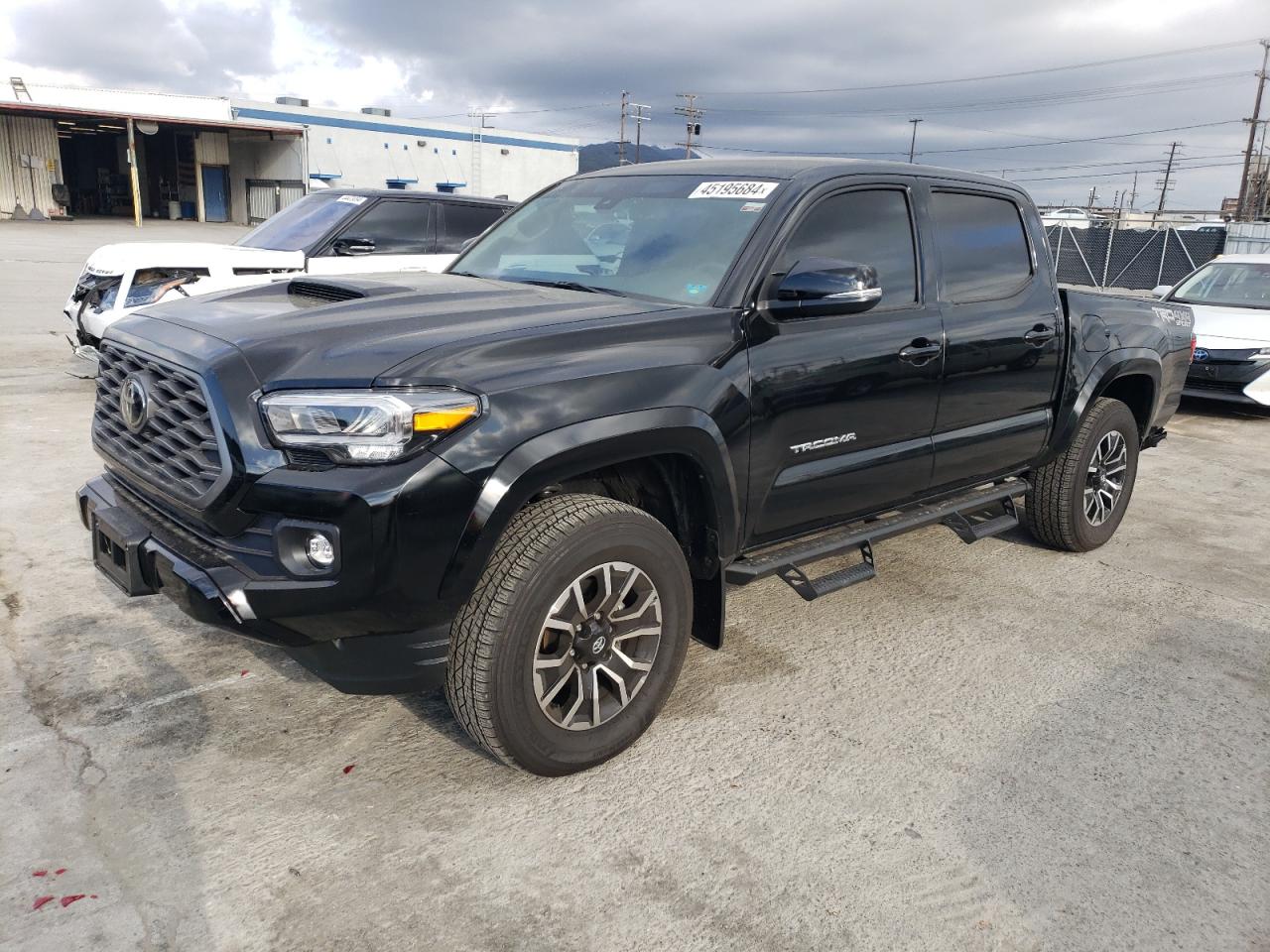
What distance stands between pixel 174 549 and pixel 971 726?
2.68 meters

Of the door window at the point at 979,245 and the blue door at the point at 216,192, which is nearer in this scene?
the door window at the point at 979,245

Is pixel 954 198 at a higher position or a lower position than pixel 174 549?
higher

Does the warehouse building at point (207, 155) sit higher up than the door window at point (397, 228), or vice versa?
the warehouse building at point (207, 155)

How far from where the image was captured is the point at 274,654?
12.3ft

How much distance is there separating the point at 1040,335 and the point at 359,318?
313cm

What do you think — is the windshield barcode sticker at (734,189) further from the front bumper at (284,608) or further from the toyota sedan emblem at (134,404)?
the toyota sedan emblem at (134,404)

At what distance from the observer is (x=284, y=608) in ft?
8.40

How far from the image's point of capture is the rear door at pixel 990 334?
13.6 ft

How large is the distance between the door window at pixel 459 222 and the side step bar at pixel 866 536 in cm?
599

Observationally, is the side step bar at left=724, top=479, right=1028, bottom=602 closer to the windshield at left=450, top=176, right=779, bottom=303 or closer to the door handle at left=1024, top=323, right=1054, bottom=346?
the door handle at left=1024, top=323, right=1054, bottom=346

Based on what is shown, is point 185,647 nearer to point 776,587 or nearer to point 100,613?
point 100,613

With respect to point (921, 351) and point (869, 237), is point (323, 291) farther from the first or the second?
point (921, 351)

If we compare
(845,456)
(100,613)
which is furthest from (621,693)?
(100,613)

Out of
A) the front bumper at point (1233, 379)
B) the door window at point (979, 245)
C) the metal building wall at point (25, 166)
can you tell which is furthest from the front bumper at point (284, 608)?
the metal building wall at point (25, 166)
